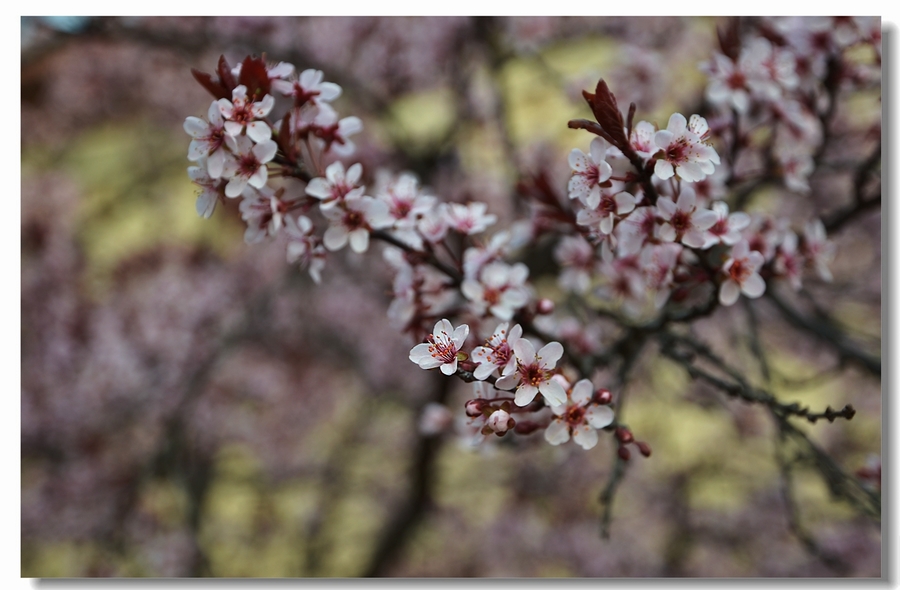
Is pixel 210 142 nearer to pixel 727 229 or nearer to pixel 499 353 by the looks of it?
pixel 499 353

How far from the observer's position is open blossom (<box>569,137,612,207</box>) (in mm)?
860

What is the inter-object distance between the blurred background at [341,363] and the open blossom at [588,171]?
125 cm

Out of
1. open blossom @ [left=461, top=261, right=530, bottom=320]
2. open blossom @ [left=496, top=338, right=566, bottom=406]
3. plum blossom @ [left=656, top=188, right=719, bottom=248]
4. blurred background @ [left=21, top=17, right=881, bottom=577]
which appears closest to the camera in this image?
open blossom @ [left=496, top=338, right=566, bottom=406]

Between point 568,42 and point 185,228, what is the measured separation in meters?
2.33

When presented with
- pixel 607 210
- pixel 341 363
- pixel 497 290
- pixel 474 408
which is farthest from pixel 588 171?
pixel 341 363

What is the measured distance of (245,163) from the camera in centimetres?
92

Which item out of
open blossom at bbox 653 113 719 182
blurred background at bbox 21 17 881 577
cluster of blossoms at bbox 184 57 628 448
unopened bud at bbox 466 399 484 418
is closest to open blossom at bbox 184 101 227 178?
cluster of blossoms at bbox 184 57 628 448

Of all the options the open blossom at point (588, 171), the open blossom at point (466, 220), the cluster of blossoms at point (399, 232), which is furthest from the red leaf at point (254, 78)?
the open blossom at point (588, 171)

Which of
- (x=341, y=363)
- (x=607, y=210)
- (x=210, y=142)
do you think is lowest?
(x=341, y=363)

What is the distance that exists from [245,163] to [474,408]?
1.56 ft

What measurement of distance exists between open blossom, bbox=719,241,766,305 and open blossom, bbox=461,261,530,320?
0.30 metres

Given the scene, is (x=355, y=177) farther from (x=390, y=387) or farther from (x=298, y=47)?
(x=390, y=387)

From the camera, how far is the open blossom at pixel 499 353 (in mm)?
791

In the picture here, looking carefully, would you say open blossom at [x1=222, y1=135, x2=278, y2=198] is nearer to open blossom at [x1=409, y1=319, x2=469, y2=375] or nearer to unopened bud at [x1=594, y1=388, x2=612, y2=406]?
open blossom at [x1=409, y1=319, x2=469, y2=375]
